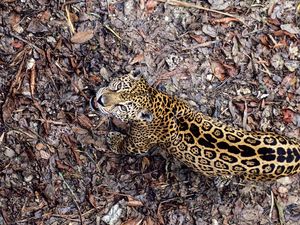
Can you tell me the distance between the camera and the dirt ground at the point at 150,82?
7141mm

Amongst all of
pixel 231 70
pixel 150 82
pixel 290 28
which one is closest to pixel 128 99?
pixel 150 82

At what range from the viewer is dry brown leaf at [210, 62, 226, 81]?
7508 millimetres

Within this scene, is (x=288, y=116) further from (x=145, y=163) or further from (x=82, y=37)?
(x=82, y=37)

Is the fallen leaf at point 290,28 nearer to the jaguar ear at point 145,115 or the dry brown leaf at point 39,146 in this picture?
the jaguar ear at point 145,115

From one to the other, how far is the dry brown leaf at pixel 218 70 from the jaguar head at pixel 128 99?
136 cm

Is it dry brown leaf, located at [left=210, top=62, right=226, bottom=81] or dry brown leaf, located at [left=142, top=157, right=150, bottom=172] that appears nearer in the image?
dry brown leaf, located at [left=142, top=157, right=150, bottom=172]

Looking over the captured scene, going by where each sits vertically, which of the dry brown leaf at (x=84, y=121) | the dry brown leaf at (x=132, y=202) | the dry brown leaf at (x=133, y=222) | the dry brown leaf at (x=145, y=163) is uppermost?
the dry brown leaf at (x=84, y=121)

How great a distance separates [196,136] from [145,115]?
1.89 ft

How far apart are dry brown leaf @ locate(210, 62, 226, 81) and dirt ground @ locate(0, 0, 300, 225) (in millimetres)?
13

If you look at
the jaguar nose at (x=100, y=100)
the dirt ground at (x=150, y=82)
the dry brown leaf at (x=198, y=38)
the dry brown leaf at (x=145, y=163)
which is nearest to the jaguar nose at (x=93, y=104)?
the dirt ground at (x=150, y=82)

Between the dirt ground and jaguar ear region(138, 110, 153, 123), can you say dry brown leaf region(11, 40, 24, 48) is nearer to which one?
the dirt ground

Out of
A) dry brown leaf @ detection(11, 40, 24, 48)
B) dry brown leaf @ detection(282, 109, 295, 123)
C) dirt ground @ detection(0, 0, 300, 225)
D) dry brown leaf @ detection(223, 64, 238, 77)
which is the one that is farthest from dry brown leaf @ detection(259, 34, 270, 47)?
dry brown leaf @ detection(11, 40, 24, 48)

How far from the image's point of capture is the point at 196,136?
6.47 m

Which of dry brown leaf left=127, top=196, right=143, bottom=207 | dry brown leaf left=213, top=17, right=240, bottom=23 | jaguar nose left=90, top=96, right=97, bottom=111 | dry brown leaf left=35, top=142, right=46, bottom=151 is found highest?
dry brown leaf left=213, top=17, right=240, bottom=23
